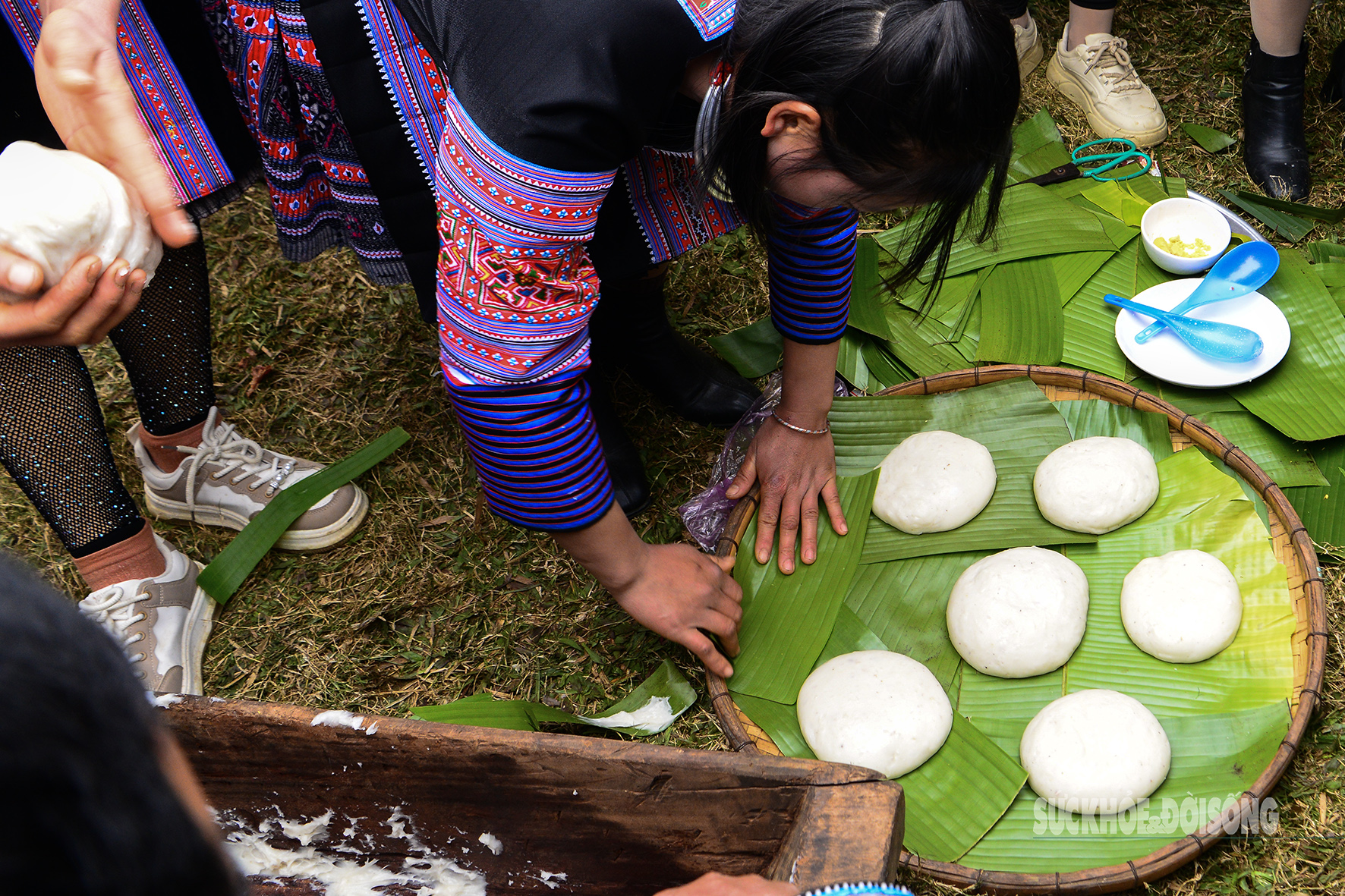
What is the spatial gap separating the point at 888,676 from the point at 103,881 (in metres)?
1.24

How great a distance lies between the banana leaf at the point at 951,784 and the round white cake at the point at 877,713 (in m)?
0.02

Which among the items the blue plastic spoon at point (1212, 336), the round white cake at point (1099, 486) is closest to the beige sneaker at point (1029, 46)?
the blue plastic spoon at point (1212, 336)

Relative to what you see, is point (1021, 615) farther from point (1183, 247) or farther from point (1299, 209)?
point (1299, 209)

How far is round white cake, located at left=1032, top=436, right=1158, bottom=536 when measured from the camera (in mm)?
1580

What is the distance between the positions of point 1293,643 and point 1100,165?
138 centimetres

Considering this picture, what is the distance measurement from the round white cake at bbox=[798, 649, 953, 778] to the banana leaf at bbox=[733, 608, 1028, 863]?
Result: 2 centimetres

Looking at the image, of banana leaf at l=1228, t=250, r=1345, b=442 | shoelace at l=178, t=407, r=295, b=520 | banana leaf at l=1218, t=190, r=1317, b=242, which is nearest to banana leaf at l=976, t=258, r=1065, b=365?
banana leaf at l=1228, t=250, r=1345, b=442

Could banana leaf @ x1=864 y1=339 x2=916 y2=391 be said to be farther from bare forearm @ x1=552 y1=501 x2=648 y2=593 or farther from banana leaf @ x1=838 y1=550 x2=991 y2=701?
bare forearm @ x1=552 y1=501 x2=648 y2=593

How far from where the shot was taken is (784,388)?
1.68 metres

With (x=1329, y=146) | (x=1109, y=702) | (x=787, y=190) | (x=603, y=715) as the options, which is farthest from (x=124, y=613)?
(x=1329, y=146)

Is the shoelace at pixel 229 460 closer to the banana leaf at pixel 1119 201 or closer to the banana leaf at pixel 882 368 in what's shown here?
the banana leaf at pixel 882 368

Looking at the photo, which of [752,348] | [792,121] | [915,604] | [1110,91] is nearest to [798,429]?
[915,604]

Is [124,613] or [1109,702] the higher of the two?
[124,613]

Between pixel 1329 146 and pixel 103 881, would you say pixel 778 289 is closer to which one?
pixel 103 881
